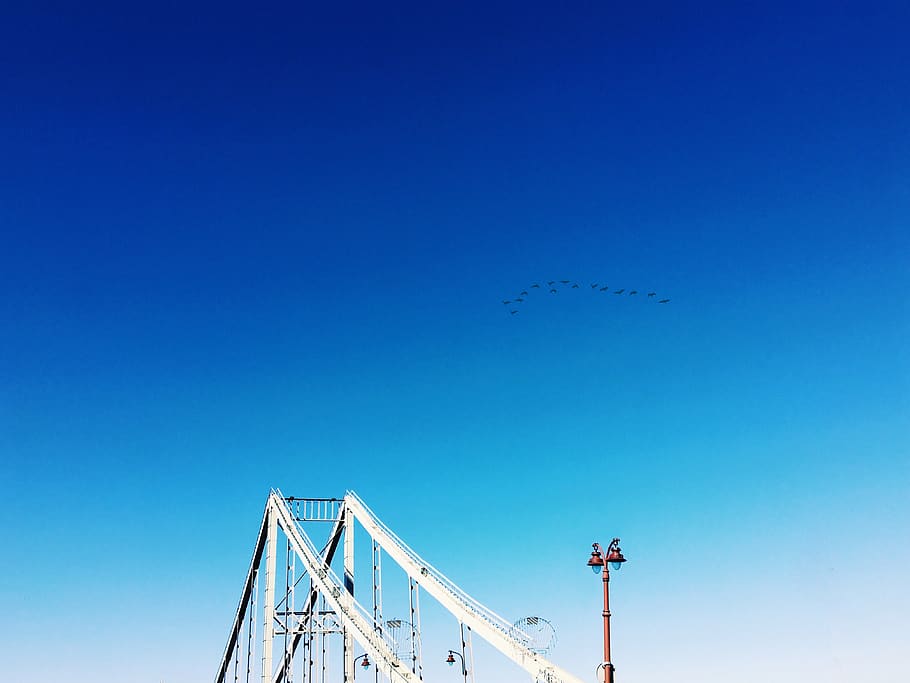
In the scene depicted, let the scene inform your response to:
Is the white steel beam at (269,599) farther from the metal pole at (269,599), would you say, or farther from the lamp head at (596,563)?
the lamp head at (596,563)

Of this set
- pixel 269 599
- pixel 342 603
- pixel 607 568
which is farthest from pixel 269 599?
pixel 607 568

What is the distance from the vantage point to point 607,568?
2077cm

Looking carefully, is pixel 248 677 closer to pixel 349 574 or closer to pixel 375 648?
pixel 349 574

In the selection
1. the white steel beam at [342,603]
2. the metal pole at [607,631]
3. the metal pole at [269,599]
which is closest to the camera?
the metal pole at [607,631]

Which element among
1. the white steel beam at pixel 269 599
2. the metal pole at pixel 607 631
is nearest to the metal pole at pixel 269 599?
the white steel beam at pixel 269 599

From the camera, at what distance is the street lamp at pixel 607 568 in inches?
779

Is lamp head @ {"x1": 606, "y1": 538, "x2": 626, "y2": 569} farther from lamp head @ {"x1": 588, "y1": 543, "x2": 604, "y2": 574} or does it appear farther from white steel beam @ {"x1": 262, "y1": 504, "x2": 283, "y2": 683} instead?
white steel beam @ {"x1": 262, "y1": 504, "x2": 283, "y2": 683}

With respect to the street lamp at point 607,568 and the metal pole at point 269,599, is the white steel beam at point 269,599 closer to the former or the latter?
the metal pole at point 269,599

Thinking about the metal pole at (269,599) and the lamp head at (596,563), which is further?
the metal pole at (269,599)

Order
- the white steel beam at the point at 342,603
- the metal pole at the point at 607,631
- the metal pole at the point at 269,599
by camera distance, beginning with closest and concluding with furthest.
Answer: the metal pole at the point at 607,631 → the white steel beam at the point at 342,603 → the metal pole at the point at 269,599

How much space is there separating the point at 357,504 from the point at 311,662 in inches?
479

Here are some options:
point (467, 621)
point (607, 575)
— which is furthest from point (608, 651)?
point (467, 621)

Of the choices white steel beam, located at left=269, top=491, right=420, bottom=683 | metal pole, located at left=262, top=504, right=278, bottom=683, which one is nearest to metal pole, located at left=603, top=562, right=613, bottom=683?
white steel beam, located at left=269, top=491, right=420, bottom=683

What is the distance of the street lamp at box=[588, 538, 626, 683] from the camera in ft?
64.9
